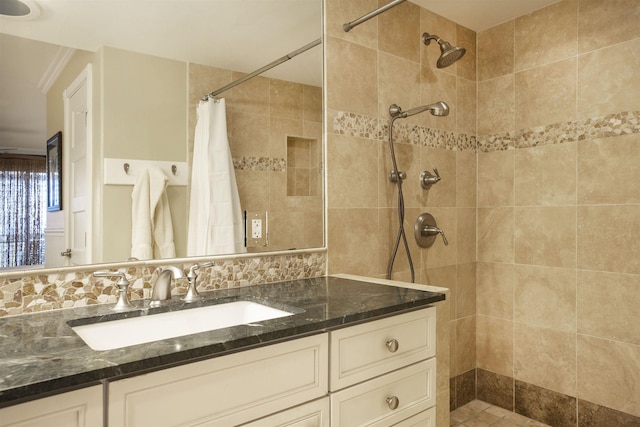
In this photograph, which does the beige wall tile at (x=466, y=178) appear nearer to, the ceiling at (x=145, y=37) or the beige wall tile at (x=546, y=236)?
the beige wall tile at (x=546, y=236)

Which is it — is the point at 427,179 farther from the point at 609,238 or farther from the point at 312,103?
the point at 609,238

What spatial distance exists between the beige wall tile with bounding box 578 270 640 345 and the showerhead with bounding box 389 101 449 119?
1.21 meters

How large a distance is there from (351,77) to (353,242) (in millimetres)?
818

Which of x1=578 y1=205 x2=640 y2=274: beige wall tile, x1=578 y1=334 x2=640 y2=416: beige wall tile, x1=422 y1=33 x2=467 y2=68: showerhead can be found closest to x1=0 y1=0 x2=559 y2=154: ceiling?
x1=422 y1=33 x2=467 y2=68: showerhead

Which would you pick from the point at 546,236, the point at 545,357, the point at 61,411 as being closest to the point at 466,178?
the point at 546,236

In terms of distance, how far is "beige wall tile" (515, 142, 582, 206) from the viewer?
2418 mm

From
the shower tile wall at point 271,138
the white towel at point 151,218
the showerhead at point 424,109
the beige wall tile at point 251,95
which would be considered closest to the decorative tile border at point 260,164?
the shower tile wall at point 271,138

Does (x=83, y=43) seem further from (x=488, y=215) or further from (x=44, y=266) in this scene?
(x=488, y=215)

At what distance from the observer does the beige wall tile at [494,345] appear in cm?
270

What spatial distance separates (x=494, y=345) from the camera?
277cm

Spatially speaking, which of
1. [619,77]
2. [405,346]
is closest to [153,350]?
[405,346]

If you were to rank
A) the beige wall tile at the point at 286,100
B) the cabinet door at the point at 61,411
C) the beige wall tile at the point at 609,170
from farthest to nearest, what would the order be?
the beige wall tile at the point at 609,170 → the beige wall tile at the point at 286,100 → the cabinet door at the point at 61,411

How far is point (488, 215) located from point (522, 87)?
2.70 feet

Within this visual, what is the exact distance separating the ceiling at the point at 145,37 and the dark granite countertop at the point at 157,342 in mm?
583
